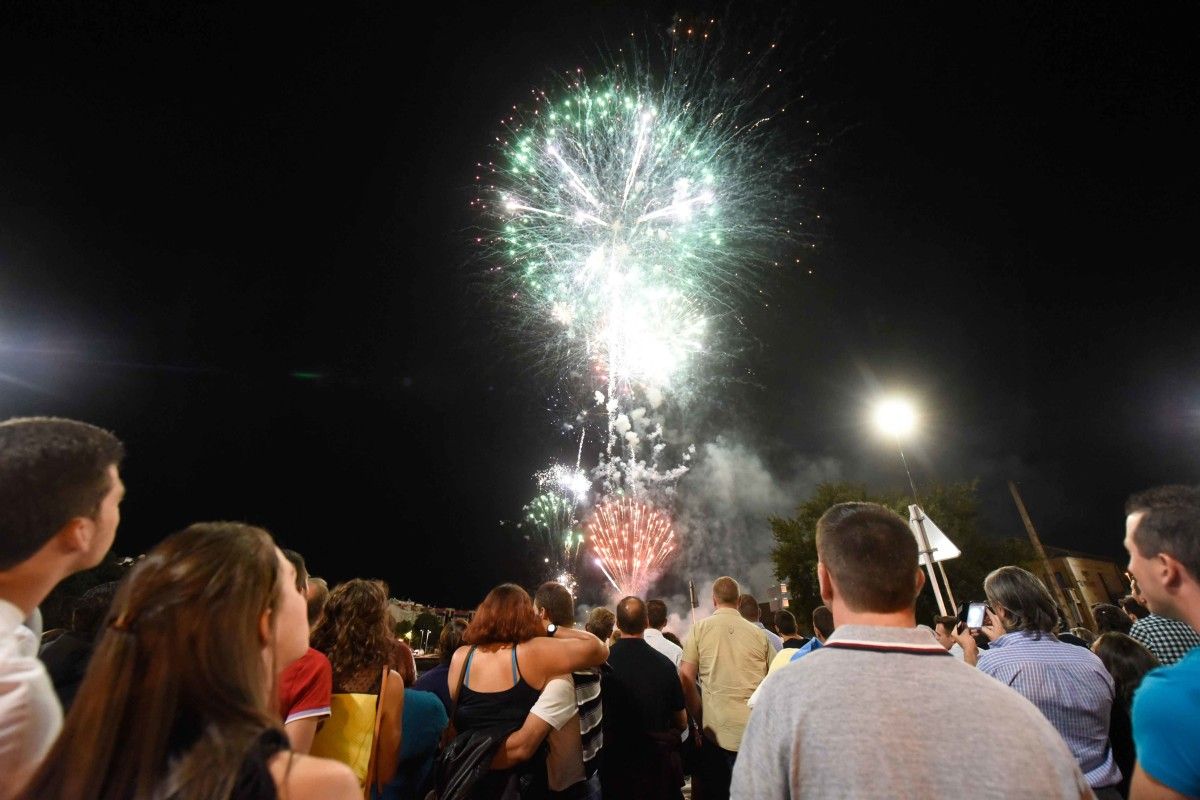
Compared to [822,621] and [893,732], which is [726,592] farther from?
Result: [893,732]

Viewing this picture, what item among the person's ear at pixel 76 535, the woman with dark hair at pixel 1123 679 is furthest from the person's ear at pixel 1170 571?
the person's ear at pixel 76 535

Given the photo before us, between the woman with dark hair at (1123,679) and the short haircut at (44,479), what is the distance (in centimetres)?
560

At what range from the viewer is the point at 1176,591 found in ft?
7.69

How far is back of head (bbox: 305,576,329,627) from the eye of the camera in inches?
152

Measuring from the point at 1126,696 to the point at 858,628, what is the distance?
11.4 ft

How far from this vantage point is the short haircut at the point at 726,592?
20.7 ft

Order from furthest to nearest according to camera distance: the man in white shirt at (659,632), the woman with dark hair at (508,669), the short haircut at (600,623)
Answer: the man in white shirt at (659,632) → the short haircut at (600,623) → the woman with dark hair at (508,669)

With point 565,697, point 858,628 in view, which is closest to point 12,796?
point 858,628

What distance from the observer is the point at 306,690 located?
3117 mm

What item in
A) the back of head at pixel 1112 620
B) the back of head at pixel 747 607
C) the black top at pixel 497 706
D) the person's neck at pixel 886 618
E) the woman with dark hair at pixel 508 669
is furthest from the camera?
the back of head at pixel 747 607

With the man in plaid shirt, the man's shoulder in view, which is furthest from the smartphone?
the man's shoulder

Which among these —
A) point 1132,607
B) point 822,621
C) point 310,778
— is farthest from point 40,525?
point 1132,607

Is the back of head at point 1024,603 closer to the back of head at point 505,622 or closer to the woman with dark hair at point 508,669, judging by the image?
the woman with dark hair at point 508,669

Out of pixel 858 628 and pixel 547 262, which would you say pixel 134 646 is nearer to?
pixel 858 628
